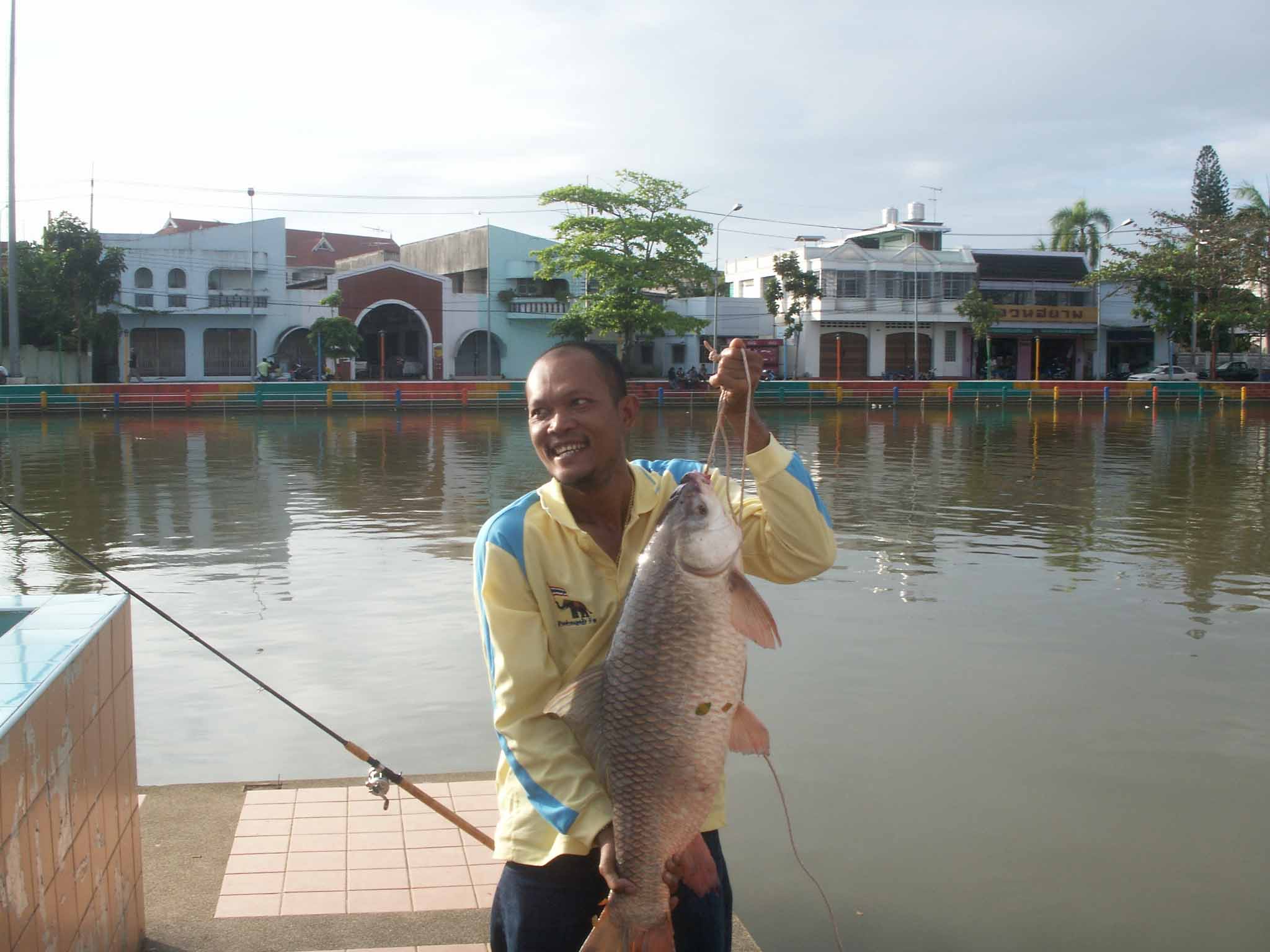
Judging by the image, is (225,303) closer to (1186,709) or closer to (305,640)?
(305,640)

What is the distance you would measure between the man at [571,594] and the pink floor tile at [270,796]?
8.77 feet

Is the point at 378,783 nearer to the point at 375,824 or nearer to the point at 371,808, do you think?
the point at 375,824

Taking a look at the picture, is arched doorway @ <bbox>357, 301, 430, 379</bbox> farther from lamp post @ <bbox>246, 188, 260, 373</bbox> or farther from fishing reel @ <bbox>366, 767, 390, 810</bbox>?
fishing reel @ <bbox>366, 767, 390, 810</bbox>

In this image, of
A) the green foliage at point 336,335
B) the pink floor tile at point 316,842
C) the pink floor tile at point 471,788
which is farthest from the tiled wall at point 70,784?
the green foliage at point 336,335

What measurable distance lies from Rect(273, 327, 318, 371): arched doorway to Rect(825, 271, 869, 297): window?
2348cm

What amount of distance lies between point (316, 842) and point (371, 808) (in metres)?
0.39

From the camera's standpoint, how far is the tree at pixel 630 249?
146 ft

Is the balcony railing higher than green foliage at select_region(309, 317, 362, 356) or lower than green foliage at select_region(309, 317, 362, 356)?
higher

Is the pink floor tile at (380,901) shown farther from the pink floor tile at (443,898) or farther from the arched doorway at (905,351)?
the arched doorway at (905,351)

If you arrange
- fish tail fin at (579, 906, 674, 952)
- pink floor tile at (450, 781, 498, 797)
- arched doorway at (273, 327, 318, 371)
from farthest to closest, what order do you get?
arched doorway at (273, 327, 318, 371) → pink floor tile at (450, 781, 498, 797) → fish tail fin at (579, 906, 674, 952)

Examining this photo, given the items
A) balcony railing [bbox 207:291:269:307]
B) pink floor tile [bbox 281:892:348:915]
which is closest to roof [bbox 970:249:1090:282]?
balcony railing [bbox 207:291:269:307]

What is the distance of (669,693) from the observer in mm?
2252

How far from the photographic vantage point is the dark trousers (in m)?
2.34

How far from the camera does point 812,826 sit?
538cm
